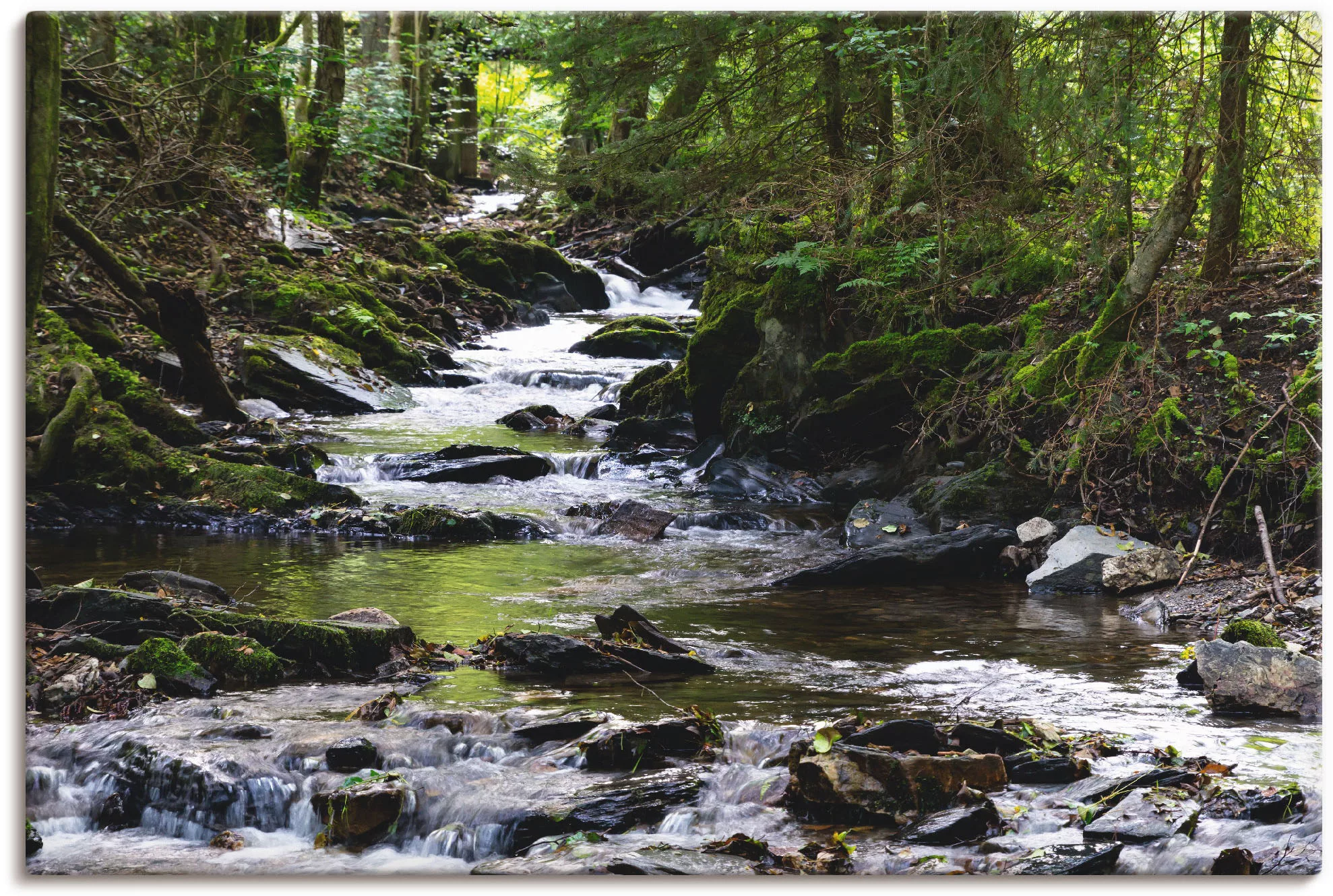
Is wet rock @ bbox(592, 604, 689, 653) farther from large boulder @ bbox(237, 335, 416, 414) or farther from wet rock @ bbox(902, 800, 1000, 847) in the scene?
large boulder @ bbox(237, 335, 416, 414)

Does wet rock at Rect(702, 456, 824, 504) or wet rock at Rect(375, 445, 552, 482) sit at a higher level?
wet rock at Rect(375, 445, 552, 482)

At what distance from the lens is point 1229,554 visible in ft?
21.2

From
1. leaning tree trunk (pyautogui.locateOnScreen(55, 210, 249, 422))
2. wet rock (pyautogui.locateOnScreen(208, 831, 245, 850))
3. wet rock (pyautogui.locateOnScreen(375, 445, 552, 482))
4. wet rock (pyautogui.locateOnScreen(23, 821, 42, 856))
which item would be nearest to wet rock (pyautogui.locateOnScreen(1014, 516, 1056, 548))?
wet rock (pyautogui.locateOnScreen(375, 445, 552, 482))

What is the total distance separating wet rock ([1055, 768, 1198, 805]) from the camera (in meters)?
3.26

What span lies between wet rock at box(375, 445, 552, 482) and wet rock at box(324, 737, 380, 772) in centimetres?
681

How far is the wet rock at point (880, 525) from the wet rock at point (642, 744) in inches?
174

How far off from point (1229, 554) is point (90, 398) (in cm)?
911

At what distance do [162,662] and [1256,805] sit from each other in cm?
427

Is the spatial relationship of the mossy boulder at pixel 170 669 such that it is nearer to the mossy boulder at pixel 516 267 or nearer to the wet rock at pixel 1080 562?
the wet rock at pixel 1080 562

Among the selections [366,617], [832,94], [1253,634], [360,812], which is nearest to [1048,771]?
[1253,634]

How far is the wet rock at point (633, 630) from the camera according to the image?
513cm

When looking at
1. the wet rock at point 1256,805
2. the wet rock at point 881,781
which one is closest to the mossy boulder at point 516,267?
the wet rock at point 881,781

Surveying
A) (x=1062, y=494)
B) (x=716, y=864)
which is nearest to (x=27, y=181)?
(x=716, y=864)

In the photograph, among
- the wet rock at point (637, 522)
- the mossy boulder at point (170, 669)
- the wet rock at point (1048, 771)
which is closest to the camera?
the wet rock at point (1048, 771)
